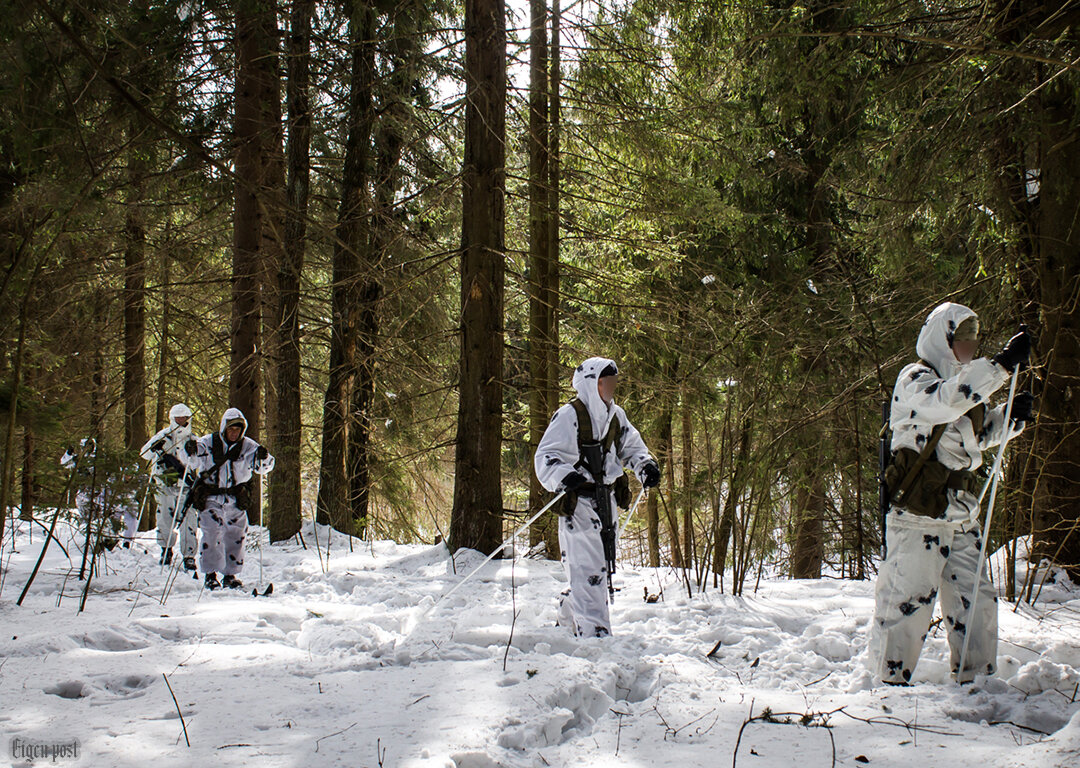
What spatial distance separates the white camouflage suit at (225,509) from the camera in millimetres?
8312

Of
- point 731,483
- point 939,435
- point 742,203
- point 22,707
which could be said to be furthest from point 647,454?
point 742,203

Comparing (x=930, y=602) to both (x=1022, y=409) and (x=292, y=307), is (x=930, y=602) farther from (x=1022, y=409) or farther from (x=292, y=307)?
(x=292, y=307)

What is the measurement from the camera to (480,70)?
8.73 m

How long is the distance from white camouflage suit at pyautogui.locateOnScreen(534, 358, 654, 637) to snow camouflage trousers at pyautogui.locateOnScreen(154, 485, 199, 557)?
669 centimetres

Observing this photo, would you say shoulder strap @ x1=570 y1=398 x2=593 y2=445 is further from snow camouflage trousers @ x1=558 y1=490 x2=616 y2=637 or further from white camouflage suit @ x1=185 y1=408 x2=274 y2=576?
white camouflage suit @ x1=185 y1=408 x2=274 y2=576

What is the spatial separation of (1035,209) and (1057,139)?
0.70 metres

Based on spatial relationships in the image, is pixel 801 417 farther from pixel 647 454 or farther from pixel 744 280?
pixel 744 280

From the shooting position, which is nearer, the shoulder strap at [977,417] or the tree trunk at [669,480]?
the shoulder strap at [977,417]

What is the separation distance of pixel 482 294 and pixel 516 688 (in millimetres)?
5822

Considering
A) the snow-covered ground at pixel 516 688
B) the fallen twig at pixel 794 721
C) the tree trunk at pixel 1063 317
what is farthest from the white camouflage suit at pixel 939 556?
the tree trunk at pixel 1063 317

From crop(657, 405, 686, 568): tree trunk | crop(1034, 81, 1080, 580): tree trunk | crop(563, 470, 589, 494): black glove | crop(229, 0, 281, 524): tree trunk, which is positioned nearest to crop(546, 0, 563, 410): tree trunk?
crop(657, 405, 686, 568): tree trunk

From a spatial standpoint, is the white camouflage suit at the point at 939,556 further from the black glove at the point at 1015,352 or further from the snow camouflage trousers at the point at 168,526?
the snow camouflage trousers at the point at 168,526

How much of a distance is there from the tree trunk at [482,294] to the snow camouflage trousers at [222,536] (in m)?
2.50

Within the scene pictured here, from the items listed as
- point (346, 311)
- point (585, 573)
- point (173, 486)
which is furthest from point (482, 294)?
point (173, 486)
